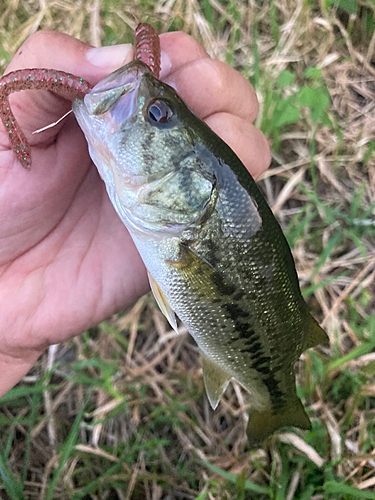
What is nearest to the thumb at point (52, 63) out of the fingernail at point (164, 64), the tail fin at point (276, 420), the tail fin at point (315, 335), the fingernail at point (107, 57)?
the fingernail at point (107, 57)

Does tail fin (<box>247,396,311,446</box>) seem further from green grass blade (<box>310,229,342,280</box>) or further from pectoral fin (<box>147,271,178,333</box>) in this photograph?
green grass blade (<box>310,229,342,280</box>)

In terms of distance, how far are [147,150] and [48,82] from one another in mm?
446

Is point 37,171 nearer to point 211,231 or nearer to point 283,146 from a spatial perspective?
point 211,231

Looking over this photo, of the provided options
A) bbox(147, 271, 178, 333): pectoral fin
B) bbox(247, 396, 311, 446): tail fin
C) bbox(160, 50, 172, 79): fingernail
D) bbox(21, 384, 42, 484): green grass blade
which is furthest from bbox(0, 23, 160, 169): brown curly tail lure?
bbox(247, 396, 311, 446): tail fin

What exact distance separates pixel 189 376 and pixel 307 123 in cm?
225

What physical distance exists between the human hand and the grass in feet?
1.71

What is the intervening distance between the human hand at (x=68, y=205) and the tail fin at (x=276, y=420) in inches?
39.9

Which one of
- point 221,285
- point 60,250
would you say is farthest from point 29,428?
point 221,285

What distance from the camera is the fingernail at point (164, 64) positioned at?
1.87 metres

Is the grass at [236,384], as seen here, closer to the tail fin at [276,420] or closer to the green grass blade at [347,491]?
the green grass blade at [347,491]

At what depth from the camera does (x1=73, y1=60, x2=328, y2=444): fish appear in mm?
1430

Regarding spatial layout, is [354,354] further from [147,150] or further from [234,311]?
[147,150]

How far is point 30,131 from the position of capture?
65.8 inches

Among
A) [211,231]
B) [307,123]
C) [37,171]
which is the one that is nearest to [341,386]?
[211,231]
